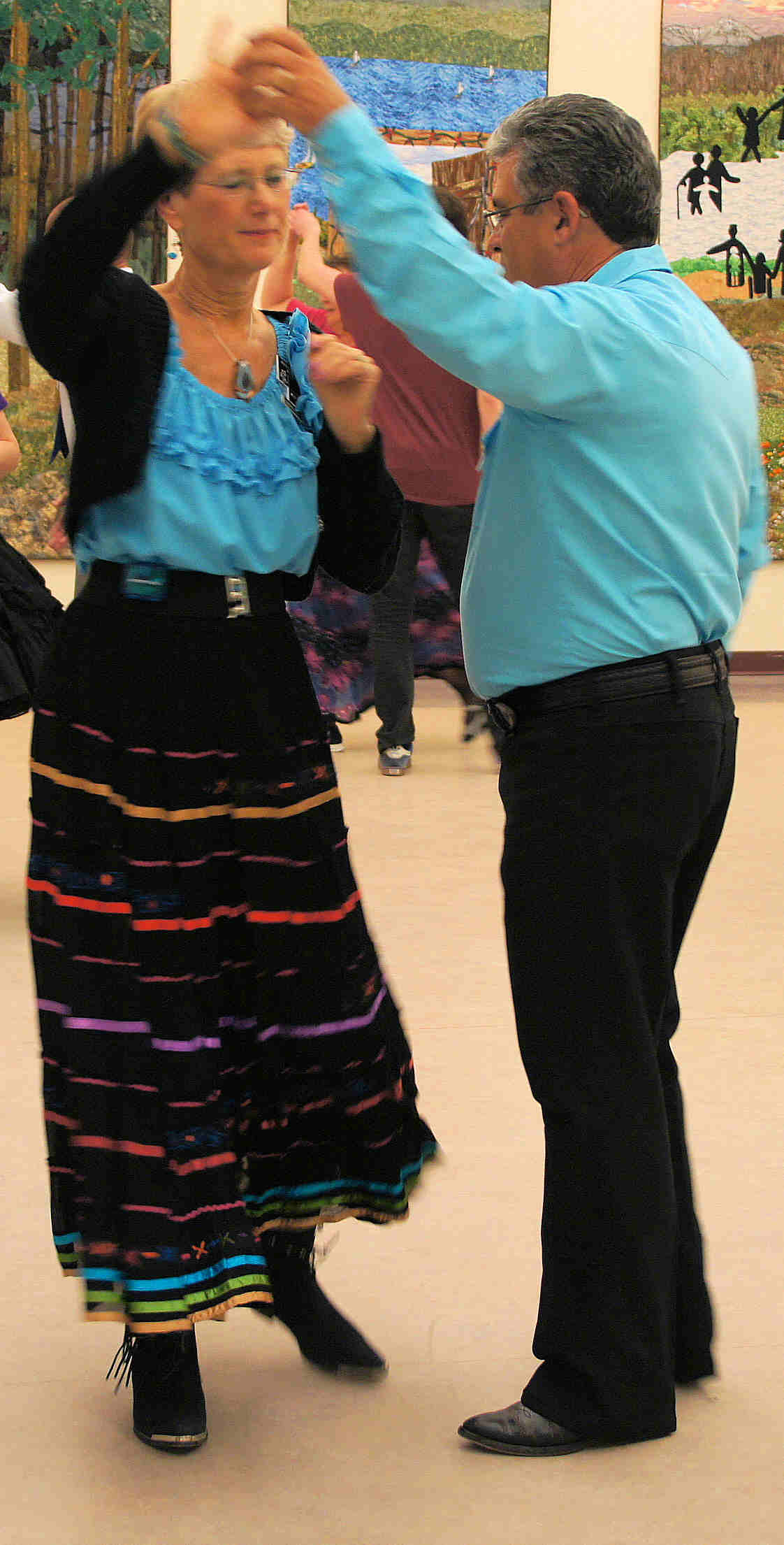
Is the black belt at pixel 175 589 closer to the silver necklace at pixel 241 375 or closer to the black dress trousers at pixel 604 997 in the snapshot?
the silver necklace at pixel 241 375

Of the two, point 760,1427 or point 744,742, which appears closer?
point 760,1427

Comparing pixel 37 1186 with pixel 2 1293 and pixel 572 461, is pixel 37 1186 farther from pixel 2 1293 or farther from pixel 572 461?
pixel 572 461

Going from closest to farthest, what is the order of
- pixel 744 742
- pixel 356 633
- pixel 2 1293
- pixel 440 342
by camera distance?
pixel 440 342, pixel 2 1293, pixel 356 633, pixel 744 742

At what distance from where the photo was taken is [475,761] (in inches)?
278

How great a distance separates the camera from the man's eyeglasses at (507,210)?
6.61 feet

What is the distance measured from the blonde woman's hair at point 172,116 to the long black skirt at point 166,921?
1.80ft

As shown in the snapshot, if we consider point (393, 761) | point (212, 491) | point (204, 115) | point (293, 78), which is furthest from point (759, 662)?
point (293, 78)

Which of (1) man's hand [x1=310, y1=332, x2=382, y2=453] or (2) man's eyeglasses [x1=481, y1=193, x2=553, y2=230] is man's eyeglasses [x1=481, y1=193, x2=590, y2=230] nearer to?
(2) man's eyeglasses [x1=481, y1=193, x2=553, y2=230]

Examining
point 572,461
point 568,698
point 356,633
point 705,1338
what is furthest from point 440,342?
point 356,633

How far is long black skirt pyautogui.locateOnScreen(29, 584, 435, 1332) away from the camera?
2.09 m

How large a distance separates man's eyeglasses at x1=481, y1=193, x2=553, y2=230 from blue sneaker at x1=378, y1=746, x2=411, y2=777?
4617 millimetres

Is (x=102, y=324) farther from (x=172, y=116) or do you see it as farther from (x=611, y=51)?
(x=611, y=51)

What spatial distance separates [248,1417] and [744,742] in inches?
221

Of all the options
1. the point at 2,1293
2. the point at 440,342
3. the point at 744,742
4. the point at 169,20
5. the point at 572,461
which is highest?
the point at 169,20
